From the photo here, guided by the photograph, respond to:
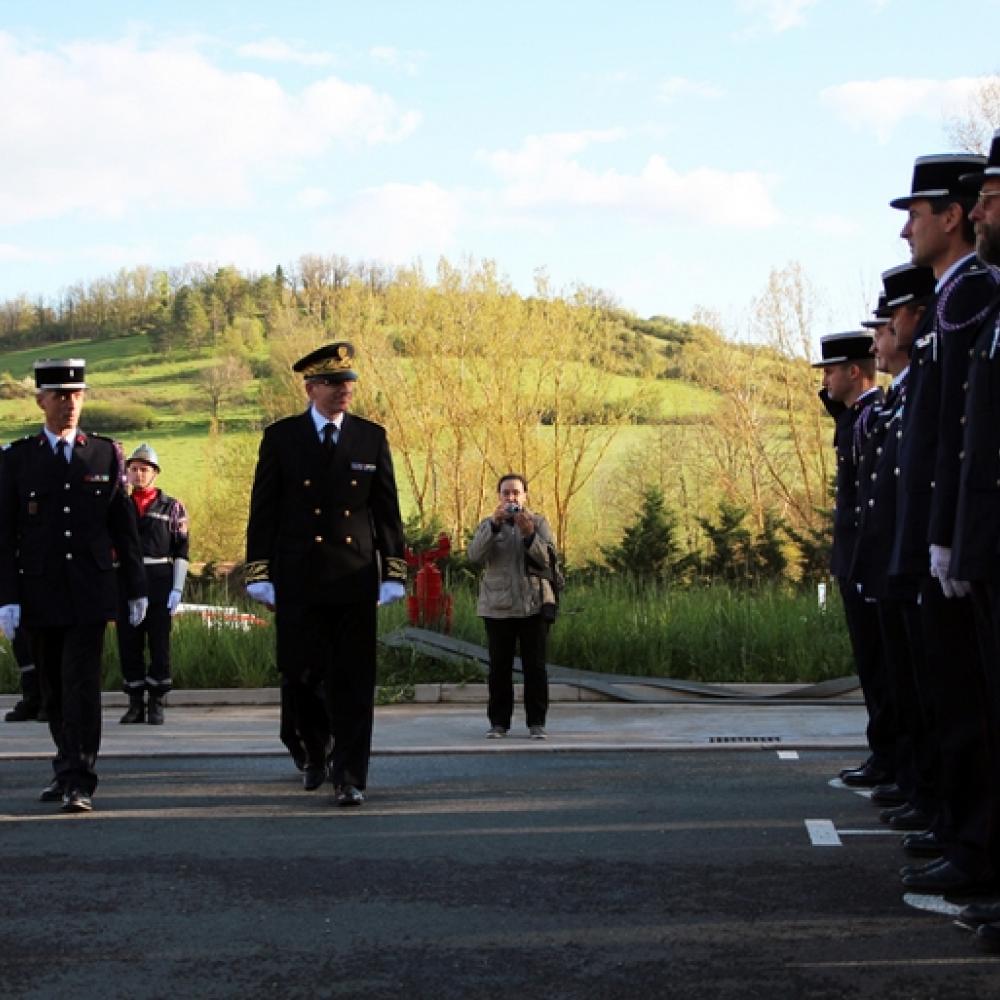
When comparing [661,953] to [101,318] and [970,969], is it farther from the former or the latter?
[101,318]

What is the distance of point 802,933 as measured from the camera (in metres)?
5.83

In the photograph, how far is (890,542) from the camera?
789cm

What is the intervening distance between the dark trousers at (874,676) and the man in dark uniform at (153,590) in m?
6.14

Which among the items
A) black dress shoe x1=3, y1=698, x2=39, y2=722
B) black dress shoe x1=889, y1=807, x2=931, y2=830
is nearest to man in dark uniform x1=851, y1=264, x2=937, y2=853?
black dress shoe x1=889, y1=807, x2=931, y2=830

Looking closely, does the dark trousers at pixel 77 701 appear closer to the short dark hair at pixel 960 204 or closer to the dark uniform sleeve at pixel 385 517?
the dark uniform sleeve at pixel 385 517

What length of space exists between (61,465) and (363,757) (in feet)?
6.85

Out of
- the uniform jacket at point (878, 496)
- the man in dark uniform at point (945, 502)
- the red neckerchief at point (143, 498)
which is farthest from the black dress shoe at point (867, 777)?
the red neckerchief at point (143, 498)

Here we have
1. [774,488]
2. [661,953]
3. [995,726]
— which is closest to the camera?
[661,953]

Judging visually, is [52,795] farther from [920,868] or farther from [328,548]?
[920,868]

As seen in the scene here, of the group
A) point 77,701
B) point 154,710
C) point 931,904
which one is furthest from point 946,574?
point 154,710

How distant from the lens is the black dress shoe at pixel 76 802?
29.0 feet

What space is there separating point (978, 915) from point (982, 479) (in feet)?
4.52

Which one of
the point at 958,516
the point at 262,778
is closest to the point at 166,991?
the point at 958,516

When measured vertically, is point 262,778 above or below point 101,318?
below
